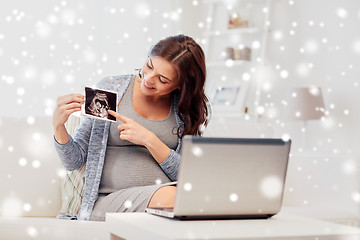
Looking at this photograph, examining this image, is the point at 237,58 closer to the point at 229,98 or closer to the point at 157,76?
the point at 229,98

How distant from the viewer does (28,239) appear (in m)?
1.38

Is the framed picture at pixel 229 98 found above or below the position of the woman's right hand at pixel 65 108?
above

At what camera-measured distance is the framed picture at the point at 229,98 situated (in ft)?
11.5

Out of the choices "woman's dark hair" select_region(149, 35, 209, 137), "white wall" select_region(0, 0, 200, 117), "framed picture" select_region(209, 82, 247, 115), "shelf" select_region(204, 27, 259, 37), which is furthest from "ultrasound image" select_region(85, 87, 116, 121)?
"shelf" select_region(204, 27, 259, 37)


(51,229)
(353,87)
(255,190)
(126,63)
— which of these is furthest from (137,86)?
(353,87)

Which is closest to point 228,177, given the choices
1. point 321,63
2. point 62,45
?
point 62,45

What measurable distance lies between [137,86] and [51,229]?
25.5 inches

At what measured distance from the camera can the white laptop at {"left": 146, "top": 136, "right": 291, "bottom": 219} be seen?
996 mm

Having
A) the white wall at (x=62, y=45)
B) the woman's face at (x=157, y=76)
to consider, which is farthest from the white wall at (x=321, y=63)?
the woman's face at (x=157, y=76)

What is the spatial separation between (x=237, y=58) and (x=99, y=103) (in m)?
2.25

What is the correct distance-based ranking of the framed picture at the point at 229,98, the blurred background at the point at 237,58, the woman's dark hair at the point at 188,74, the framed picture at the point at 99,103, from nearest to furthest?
the framed picture at the point at 99,103 → the woman's dark hair at the point at 188,74 → the blurred background at the point at 237,58 → the framed picture at the point at 229,98

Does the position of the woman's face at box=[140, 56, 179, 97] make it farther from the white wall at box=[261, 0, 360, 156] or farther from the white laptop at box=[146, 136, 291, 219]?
the white wall at box=[261, 0, 360, 156]

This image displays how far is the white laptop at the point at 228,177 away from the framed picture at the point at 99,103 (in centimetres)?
49

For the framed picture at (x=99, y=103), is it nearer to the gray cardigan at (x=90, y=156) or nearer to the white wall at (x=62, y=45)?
the gray cardigan at (x=90, y=156)
